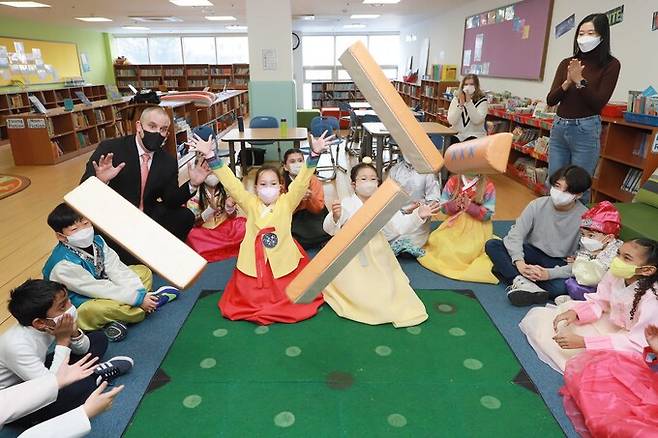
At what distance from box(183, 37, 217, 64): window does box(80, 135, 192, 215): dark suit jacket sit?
1335 cm

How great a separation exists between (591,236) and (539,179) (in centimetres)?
306

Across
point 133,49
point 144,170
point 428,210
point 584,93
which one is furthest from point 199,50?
point 428,210

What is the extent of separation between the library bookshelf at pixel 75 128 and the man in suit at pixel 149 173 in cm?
263

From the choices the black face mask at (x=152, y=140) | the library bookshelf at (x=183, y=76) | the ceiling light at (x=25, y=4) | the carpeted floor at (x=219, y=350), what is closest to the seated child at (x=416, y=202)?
the carpeted floor at (x=219, y=350)

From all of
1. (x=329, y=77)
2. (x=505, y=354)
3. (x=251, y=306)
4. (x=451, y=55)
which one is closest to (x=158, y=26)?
(x=329, y=77)

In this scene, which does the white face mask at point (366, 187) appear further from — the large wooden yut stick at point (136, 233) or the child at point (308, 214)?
the large wooden yut stick at point (136, 233)

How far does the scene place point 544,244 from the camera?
2932mm

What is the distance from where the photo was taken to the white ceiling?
333 inches

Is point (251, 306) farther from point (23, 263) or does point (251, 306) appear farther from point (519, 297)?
point (23, 263)

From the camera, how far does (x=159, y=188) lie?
3271mm

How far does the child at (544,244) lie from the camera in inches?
107

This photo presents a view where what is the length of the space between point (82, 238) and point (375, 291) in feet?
5.31

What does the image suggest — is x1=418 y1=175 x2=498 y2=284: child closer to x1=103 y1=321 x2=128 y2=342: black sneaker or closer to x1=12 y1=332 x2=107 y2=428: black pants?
x1=103 y1=321 x2=128 y2=342: black sneaker

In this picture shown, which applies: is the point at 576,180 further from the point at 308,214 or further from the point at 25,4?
the point at 25,4
